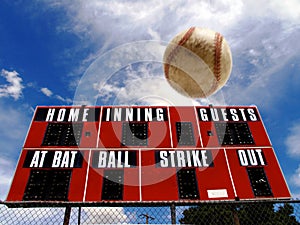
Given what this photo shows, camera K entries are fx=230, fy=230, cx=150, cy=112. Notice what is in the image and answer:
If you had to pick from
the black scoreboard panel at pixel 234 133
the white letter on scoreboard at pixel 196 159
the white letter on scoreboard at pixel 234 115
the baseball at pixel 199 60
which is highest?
the white letter on scoreboard at pixel 234 115

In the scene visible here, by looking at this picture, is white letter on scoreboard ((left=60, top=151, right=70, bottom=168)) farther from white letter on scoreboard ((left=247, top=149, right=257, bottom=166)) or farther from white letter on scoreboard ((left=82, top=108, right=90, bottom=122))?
white letter on scoreboard ((left=247, top=149, right=257, bottom=166))

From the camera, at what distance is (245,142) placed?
33.3ft

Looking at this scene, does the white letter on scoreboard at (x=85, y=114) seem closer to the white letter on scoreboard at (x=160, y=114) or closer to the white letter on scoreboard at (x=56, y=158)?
the white letter on scoreboard at (x=56, y=158)

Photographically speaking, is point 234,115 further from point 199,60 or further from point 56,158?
point 199,60

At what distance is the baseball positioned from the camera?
10.8ft

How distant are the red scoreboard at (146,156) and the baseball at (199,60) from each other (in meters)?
6.16

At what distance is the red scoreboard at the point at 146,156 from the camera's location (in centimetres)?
862

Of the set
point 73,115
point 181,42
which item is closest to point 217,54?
point 181,42

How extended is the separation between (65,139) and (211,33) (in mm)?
8183

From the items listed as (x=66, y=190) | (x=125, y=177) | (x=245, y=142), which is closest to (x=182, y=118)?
(x=245, y=142)

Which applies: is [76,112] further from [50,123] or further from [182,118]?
[182,118]

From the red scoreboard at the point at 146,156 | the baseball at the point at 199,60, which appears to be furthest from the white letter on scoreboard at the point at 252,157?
the baseball at the point at 199,60

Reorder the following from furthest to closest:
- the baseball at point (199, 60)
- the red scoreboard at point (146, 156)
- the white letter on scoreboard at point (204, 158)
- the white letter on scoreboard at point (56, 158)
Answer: the white letter on scoreboard at point (204, 158) < the white letter on scoreboard at point (56, 158) < the red scoreboard at point (146, 156) < the baseball at point (199, 60)

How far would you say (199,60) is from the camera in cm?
327
